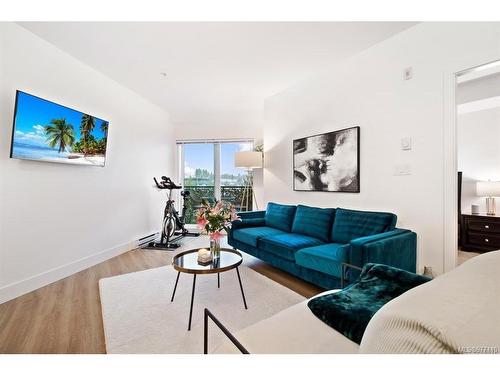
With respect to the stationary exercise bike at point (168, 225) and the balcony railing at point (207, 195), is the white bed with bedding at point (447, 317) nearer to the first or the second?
the stationary exercise bike at point (168, 225)

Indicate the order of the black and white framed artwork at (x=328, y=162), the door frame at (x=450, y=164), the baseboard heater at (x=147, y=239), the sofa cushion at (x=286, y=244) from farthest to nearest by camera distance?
the baseboard heater at (x=147, y=239) → the black and white framed artwork at (x=328, y=162) → the sofa cushion at (x=286, y=244) → the door frame at (x=450, y=164)

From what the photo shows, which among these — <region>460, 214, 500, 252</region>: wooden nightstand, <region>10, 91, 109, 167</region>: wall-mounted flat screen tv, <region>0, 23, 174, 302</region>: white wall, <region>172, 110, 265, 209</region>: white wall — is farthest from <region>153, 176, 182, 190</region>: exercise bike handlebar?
<region>460, 214, 500, 252</region>: wooden nightstand

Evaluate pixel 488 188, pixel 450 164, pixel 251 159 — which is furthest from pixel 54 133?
pixel 488 188

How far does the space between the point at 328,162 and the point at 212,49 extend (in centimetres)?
208

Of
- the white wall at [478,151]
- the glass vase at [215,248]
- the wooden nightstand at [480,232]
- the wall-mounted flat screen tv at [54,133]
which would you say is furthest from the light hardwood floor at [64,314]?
the white wall at [478,151]

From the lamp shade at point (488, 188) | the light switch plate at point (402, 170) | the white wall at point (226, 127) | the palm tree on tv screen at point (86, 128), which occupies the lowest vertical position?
the lamp shade at point (488, 188)

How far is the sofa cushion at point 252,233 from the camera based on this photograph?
3217mm

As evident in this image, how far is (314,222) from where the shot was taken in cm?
307

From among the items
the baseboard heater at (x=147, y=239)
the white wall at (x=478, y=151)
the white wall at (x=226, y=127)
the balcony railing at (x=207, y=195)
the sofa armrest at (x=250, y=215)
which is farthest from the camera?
the balcony railing at (x=207, y=195)

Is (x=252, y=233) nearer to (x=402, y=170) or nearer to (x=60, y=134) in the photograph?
(x=402, y=170)

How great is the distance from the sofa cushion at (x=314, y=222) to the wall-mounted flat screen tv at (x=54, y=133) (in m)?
2.98

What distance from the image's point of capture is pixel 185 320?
1.97 m
